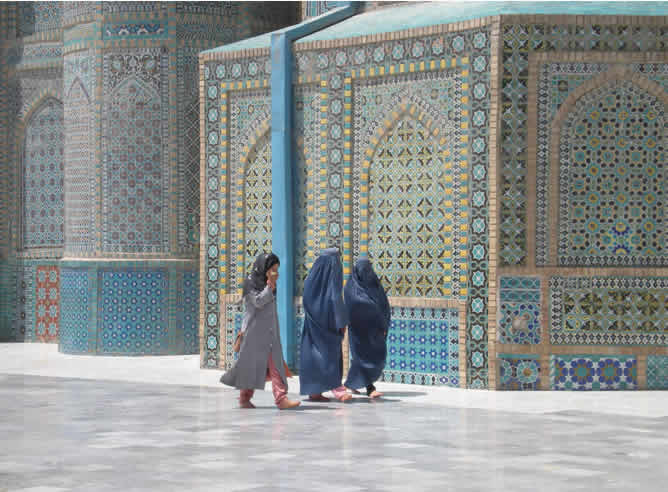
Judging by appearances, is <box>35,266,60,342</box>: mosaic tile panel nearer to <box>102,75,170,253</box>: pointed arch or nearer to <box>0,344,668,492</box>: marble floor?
<box>102,75,170,253</box>: pointed arch

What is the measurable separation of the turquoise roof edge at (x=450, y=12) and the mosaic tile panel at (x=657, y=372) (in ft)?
9.52

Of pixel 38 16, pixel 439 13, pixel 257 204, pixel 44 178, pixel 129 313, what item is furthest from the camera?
pixel 38 16

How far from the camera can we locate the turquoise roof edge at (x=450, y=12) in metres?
11.3

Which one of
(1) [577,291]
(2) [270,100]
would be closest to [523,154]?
(1) [577,291]

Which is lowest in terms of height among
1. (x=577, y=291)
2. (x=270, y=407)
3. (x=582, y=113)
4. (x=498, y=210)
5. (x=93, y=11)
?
(x=270, y=407)

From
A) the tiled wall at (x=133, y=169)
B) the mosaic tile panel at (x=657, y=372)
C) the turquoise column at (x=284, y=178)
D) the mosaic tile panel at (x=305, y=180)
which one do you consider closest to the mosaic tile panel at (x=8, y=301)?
the tiled wall at (x=133, y=169)

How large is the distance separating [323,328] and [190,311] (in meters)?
5.05

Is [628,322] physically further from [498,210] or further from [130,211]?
[130,211]

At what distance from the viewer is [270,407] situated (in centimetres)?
1021

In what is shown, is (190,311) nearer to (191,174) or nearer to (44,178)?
(191,174)

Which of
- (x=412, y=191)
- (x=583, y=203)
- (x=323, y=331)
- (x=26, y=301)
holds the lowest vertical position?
(x=26, y=301)

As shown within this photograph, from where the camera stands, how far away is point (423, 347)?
459 inches

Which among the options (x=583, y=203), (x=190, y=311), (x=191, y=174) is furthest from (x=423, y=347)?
(x=191, y=174)

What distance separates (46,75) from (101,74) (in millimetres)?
2004
